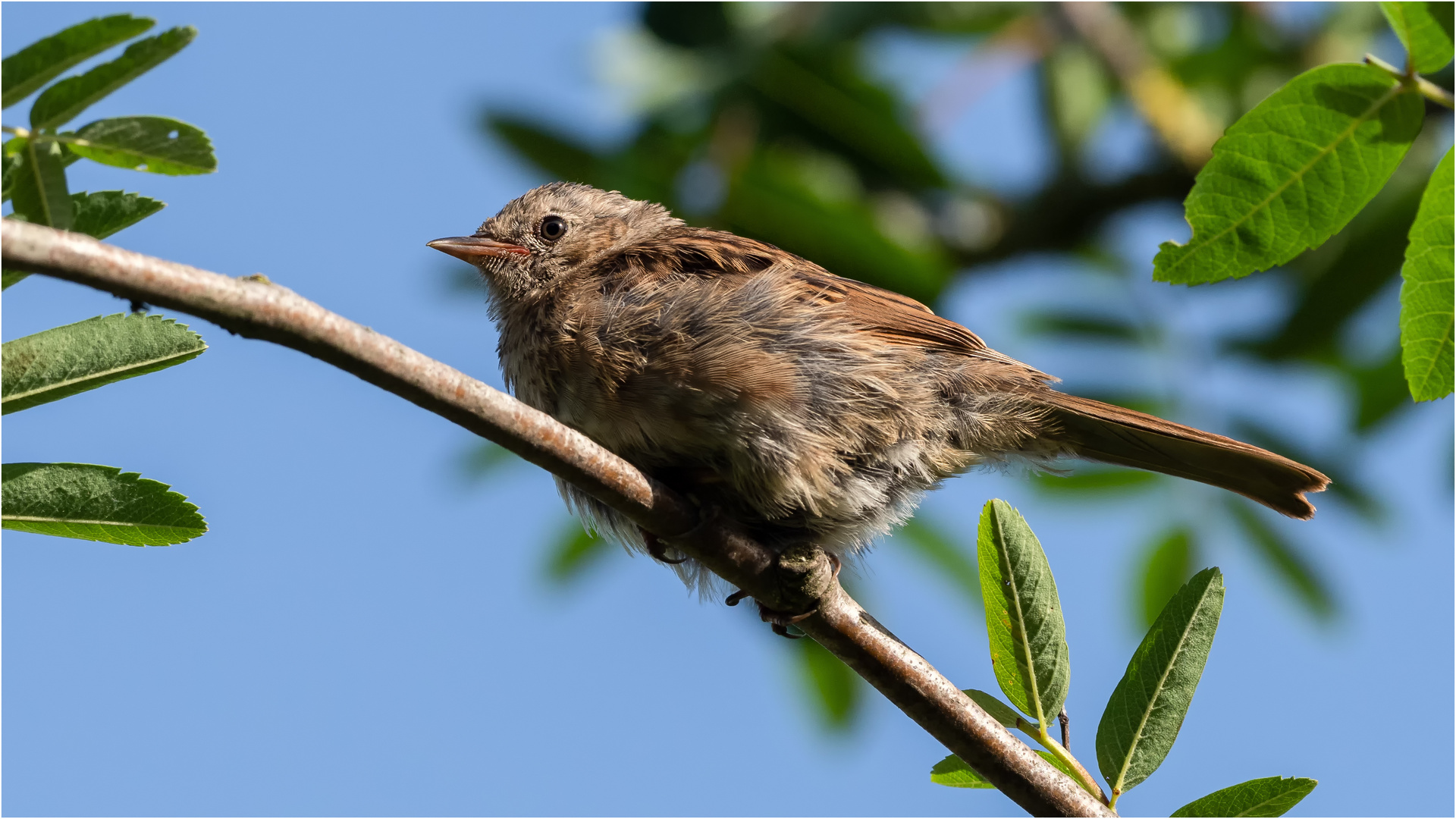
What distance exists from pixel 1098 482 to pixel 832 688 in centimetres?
146

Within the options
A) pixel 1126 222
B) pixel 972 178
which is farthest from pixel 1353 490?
pixel 972 178

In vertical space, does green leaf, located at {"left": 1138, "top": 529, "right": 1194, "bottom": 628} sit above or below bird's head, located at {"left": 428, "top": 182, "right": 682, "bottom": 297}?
below

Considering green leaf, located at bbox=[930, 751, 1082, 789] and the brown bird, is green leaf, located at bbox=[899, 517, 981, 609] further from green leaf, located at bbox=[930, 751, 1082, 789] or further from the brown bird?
green leaf, located at bbox=[930, 751, 1082, 789]

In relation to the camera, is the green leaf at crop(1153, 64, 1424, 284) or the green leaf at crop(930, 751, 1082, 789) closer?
the green leaf at crop(1153, 64, 1424, 284)

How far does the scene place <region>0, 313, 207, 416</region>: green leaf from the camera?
2.30 metres

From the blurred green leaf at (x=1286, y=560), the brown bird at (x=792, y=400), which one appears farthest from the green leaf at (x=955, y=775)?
the blurred green leaf at (x=1286, y=560)

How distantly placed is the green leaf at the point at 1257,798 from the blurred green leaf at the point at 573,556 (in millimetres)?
3200

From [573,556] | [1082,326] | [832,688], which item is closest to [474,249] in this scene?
[573,556]

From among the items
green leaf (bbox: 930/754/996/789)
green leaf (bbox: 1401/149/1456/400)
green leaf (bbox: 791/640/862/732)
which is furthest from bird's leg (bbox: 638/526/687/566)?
green leaf (bbox: 1401/149/1456/400)

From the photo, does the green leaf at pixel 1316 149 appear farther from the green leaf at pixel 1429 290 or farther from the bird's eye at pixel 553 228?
the bird's eye at pixel 553 228

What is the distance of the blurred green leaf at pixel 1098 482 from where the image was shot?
534 cm

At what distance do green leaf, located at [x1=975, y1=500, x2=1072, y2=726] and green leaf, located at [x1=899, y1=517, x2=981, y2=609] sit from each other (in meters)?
2.37

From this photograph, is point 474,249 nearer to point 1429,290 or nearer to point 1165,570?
point 1165,570

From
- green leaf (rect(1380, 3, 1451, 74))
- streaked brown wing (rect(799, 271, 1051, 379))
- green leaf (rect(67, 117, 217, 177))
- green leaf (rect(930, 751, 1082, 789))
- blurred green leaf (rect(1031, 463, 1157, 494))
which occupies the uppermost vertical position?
streaked brown wing (rect(799, 271, 1051, 379))
